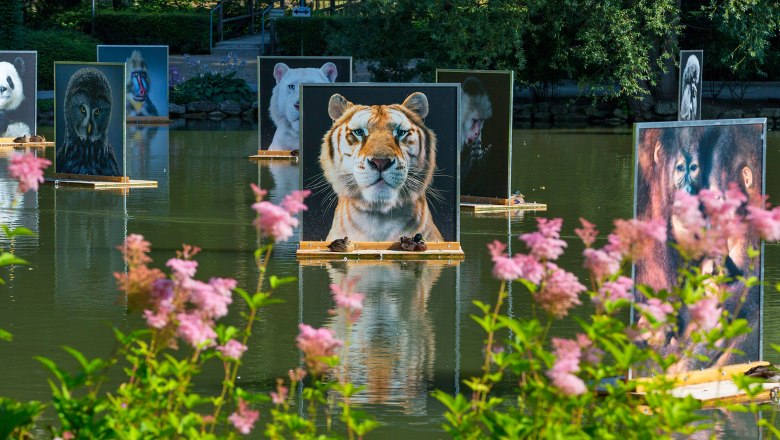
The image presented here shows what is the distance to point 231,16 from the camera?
48.2m

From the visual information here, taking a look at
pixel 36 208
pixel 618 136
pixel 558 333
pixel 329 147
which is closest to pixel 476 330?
pixel 558 333

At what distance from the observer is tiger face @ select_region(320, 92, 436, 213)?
542 inches

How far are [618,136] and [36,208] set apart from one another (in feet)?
51.4

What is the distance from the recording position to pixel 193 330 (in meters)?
5.21

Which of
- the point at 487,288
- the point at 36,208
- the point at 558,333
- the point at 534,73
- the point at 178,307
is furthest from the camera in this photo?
the point at 534,73

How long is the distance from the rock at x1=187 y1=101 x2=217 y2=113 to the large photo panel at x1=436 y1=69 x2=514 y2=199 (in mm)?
17993

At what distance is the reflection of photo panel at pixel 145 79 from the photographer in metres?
32.8

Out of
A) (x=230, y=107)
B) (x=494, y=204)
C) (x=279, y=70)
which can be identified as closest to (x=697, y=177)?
(x=494, y=204)

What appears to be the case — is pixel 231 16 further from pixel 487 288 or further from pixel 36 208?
pixel 487 288

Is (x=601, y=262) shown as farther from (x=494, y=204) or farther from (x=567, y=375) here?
(x=494, y=204)

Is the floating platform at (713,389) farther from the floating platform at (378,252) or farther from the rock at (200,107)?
the rock at (200,107)

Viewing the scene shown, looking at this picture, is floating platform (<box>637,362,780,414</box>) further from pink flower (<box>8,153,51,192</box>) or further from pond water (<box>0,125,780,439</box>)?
pink flower (<box>8,153,51,192</box>)

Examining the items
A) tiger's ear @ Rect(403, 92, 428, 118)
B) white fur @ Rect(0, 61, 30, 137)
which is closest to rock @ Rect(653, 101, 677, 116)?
white fur @ Rect(0, 61, 30, 137)

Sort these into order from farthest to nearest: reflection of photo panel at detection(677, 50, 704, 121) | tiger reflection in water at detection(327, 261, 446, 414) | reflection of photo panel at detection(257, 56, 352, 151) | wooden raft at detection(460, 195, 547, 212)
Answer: reflection of photo panel at detection(677, 50, 704, 121), reflection of photo panel at detection(257, 56, 352, 151), wooden raft at detection(460, 195, 547, 212), tiger reflection in water at detection(327, 261, 446, 414)
